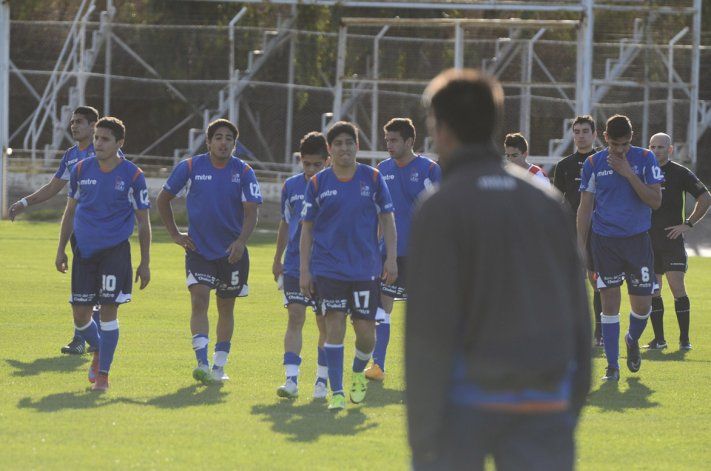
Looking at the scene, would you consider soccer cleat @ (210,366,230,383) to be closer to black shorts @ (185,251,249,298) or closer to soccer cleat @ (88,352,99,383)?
black shorts @ (185,251,249,298)

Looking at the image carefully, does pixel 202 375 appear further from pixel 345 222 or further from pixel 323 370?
pixel 345 222

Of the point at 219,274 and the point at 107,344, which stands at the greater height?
the point at 219,274

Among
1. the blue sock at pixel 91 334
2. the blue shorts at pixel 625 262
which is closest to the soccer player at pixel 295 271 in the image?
the blue sock at pixel 91 334

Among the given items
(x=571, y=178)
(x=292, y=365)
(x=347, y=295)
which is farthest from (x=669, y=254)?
(x=347, y=295)

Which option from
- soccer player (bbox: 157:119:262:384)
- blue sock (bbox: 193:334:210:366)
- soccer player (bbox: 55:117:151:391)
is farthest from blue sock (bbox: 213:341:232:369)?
soccer player (bbox: 55:117:151:391)

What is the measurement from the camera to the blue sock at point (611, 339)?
11.7m

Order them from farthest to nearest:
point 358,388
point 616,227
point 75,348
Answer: point 75,348
point 616,227
point 358,388

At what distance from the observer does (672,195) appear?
577 inches

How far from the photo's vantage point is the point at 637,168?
11.4m

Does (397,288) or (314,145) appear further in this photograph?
(397,288)

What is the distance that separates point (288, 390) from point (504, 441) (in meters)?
6.35

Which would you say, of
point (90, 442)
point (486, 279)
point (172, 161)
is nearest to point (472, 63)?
point (172, 161)

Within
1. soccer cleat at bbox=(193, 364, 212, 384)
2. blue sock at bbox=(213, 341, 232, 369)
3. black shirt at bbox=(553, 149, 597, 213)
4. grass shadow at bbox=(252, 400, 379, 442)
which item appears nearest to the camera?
grass shadow at bbox=(252, 400, 379, 442)

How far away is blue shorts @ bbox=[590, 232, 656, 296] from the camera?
11555mm
